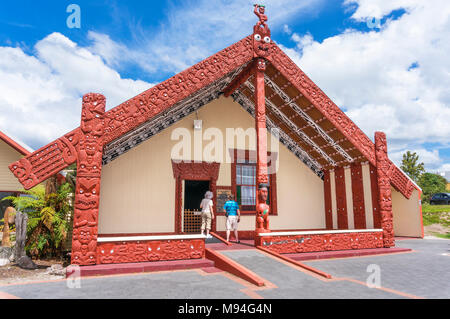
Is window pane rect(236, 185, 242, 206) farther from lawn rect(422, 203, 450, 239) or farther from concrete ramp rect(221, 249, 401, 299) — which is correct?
lawn rect(422, 203, 450, 239)

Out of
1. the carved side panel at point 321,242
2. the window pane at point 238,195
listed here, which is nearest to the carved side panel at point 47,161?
the carved side panel at point 321,242

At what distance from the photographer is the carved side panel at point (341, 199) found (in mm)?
11180

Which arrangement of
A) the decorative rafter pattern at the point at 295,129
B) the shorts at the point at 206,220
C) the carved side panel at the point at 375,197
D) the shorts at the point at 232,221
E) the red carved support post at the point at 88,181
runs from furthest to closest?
the decorative rafter pattern at the point at 295,129 < the carved side panel at the point at 375,197 < the shorts at the point at 206,220 < the shorts at the point at 232,221 < the red carved support post at the point at 88,181

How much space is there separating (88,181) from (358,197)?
8810mm

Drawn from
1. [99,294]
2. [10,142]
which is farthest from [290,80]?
[10,142]

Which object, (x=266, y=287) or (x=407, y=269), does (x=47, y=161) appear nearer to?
(x=266, y=287)

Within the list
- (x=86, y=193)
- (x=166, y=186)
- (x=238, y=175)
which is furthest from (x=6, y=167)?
(x=238, y=175)

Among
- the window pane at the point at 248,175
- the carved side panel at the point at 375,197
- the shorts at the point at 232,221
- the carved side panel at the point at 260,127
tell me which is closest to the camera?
the carved side panel at the point at 260,127

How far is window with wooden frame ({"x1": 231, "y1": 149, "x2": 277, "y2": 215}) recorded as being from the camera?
10812 millimetres

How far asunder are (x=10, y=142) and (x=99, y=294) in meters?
8.22

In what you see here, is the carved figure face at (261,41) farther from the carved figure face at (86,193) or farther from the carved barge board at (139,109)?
the carved figure face at (86,193)

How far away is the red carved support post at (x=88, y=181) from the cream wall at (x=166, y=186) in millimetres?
3190

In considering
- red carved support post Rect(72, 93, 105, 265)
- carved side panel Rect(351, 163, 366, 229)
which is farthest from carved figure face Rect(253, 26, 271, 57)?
carved side panel Rect(351, 163, 366, 229)
